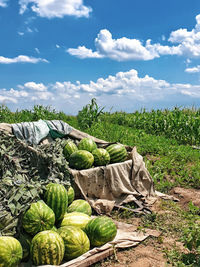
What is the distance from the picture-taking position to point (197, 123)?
1156 cm

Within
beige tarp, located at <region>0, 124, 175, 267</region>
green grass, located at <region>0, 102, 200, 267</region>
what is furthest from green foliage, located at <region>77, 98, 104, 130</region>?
beige tarp, located at <region>0, 124, 175, 267</region>

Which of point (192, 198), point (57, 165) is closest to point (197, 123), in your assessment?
point (192, 198)

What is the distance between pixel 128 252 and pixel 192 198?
2.60 meters

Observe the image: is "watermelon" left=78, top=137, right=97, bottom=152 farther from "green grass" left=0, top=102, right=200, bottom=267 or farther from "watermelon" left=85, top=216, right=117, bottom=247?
A: "watermelon" left=85, top=216, right=117, bottom=247

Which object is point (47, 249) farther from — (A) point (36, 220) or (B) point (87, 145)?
(B) point (87, 145)

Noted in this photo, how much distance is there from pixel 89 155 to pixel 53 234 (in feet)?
6.67

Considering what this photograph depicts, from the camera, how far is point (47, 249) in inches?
120

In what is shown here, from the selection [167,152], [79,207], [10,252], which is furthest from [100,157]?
[167,152]

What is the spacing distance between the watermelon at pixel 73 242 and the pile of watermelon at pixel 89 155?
1.67 metres

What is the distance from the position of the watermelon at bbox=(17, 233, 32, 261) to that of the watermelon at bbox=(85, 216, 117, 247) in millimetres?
718

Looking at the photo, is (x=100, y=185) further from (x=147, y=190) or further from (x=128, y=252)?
(x=128, y=252)

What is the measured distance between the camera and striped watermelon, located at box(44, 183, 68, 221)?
12.1 ft

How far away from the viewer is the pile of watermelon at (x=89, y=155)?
497 centimetres

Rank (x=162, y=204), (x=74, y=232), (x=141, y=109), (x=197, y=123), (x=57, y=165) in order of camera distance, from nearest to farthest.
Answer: (x=74, y=232)
(x=57, y=165)
(x=162, y=204)
(x=197, y=123)
(x=141, y=109)
